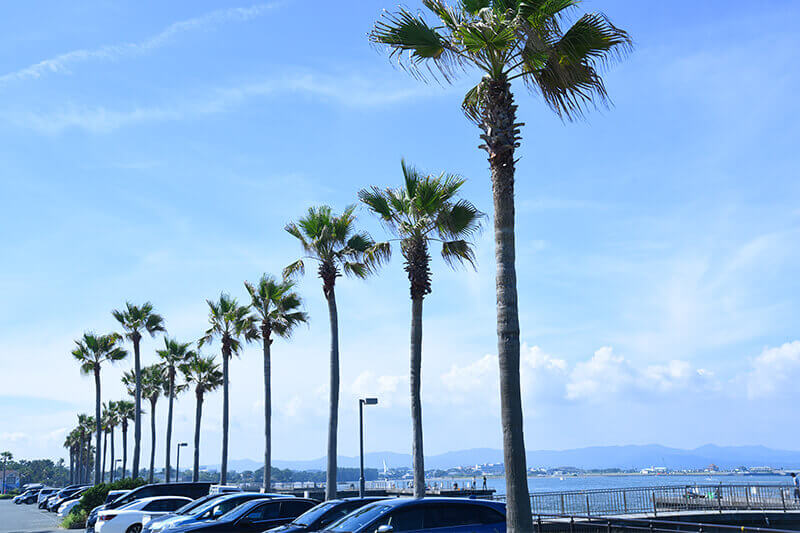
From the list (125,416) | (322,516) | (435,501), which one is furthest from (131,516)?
(125,416)

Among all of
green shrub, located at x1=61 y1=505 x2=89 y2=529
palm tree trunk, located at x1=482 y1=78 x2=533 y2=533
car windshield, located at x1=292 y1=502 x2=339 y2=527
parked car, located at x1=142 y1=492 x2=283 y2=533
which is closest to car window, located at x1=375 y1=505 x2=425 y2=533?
car windshield, located at x1=292 y1=502 x2=339 y2=527

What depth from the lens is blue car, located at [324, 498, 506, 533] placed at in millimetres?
11695

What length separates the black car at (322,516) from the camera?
43.7ft

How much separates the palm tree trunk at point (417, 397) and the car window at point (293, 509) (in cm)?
308

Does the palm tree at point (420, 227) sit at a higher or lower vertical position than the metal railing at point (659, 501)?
higher

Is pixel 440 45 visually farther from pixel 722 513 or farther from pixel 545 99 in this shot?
pixel 722 513

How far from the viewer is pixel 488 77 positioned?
10633mm

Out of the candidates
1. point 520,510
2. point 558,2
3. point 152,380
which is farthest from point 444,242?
point 152,380

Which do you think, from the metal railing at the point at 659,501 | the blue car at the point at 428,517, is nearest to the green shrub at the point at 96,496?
the metal railing at the point at 659,501

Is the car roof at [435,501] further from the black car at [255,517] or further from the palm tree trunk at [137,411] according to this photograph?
the palm tree trunk at [137,411]

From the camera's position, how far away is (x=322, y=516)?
13664 millimetres

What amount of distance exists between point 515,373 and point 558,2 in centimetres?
541

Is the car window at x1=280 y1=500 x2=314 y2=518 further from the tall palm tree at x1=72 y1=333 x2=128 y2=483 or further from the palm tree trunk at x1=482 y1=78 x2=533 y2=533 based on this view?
the tall palm tree at x1=72 y1=333 x2=128 y2=483

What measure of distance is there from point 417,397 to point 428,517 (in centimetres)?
653
